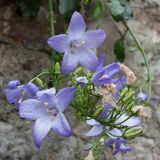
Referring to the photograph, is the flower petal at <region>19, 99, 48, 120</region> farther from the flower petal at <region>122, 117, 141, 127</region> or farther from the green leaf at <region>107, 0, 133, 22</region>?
the green leaf at <region>107, 0, 133, 22</region>

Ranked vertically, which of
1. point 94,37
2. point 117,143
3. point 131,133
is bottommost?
point 117,143

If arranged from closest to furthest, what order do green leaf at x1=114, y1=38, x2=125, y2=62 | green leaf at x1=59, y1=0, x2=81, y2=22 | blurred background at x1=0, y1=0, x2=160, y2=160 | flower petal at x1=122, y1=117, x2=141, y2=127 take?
flower petal at x1=122, y1=117, x2=141, y2=127 → green leaf at x1=59, y1=0, x2=81, y2=22 → blurred background at x1=0, y1=0, x2=160, y2=160 → green leaf at x1=114, y1=38, x2=125, y2=62

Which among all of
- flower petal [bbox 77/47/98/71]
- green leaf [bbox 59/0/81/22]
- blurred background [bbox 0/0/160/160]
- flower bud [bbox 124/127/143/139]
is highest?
flower petal [bbox 77/47/98/71]

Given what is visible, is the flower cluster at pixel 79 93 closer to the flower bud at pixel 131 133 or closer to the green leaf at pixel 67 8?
the flower bud at pixel 131 133

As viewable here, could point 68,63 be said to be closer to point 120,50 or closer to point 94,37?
point 94,37

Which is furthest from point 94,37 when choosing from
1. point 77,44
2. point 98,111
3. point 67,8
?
point 67,8

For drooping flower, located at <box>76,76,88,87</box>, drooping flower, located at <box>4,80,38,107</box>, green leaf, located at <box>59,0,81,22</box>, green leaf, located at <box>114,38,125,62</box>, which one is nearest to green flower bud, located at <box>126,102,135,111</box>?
drooping flower, located at <box>76,76,88,87</box>

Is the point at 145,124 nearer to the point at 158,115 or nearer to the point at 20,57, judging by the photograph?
the point at 158,115
